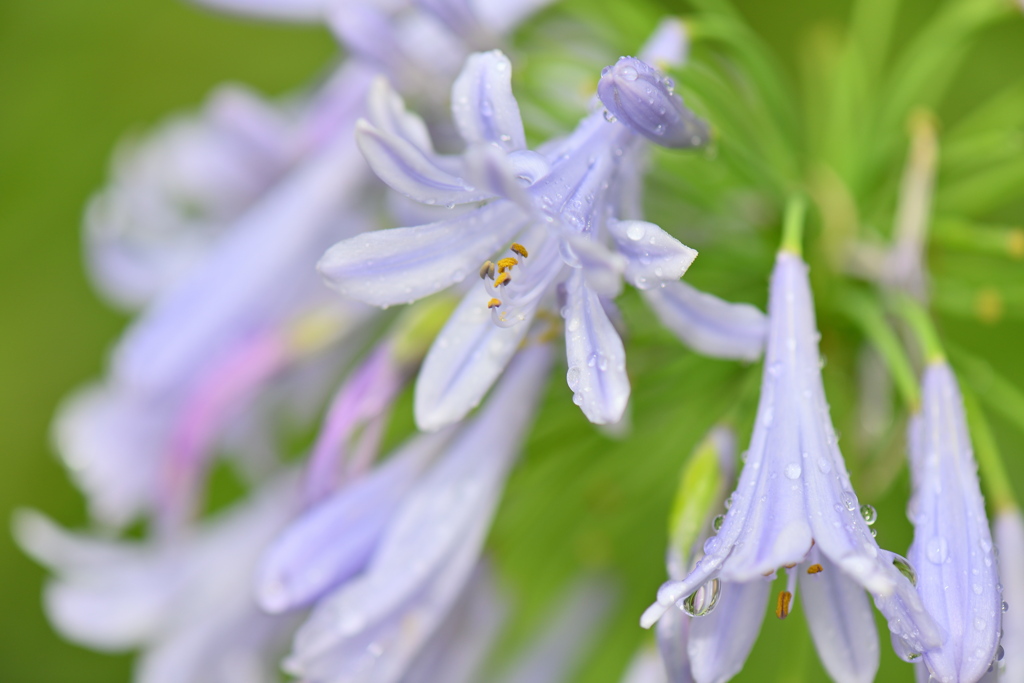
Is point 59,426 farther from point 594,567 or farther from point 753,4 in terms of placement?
point 753,4

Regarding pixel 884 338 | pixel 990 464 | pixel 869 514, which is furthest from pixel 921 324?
pixel 869 514

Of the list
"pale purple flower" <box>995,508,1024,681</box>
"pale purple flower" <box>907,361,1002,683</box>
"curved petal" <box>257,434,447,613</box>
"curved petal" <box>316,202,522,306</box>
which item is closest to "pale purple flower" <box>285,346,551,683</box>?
"curved petal" <box>257,434,447,613</box>

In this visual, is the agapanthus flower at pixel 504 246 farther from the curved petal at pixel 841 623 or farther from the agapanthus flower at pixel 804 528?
the curved petal at pixel 841 623

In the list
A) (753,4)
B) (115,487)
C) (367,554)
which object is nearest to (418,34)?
(367,554)

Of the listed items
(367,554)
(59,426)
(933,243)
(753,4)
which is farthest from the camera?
(753,4)

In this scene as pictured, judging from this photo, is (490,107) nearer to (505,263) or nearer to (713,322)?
(505,263)

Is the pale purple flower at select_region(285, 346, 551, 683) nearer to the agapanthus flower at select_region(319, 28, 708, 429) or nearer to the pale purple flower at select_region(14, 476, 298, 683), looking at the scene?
the agapanthus flower at select_region(319, 28, 708, 429)
